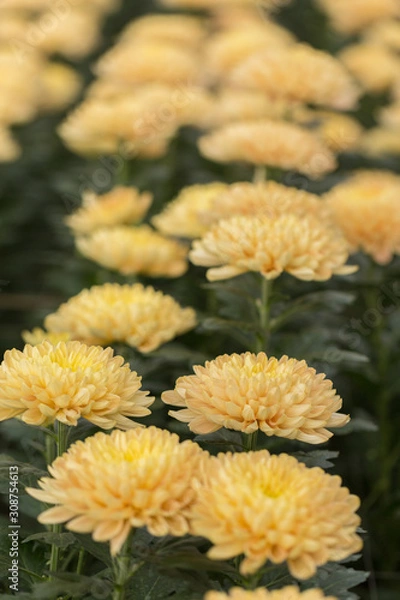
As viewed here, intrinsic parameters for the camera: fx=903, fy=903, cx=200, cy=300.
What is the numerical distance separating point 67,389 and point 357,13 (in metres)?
3.82

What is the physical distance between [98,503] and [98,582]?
17 cm

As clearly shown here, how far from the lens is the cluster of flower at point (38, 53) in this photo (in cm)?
366

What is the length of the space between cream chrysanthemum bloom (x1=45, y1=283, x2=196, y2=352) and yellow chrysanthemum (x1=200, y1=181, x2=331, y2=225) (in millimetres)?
260

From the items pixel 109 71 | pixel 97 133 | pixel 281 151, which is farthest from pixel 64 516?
pixel 109 71

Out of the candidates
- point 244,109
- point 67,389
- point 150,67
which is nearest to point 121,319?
point 67,389

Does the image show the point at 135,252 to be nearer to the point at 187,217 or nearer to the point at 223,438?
the point at 187,217

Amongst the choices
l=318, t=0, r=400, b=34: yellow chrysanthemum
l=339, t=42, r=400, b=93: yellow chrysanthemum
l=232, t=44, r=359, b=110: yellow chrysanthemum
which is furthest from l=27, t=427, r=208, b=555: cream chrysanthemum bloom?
l=318, t=0, r=400, b=34: yellow chrysanthemum

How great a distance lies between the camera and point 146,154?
3.15 meters

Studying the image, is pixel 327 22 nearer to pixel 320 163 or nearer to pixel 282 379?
pixel 320 163

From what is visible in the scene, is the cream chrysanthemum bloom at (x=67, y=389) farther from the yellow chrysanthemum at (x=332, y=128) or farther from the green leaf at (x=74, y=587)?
the yellow chrysanthemum at (x=332, y=128)

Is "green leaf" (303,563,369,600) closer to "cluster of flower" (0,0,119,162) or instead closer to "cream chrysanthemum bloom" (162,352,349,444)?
"cream chrysanthemum bloom" (162,352,349,444)

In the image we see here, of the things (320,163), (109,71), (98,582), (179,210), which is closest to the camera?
(98,582)

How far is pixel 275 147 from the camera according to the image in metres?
2.40

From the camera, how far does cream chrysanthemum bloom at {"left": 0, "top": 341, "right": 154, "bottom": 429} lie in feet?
4.11
